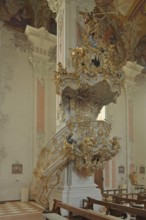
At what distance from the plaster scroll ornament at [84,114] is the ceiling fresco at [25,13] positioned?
5.35 m

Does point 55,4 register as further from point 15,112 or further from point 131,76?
point 131,76

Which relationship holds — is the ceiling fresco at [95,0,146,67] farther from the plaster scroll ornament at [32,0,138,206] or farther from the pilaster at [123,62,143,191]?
the plaster scroll ornament at [32,0,138,206]

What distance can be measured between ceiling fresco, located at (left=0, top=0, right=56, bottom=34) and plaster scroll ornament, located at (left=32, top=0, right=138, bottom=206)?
5.35 m

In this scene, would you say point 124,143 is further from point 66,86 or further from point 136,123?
point 66,86

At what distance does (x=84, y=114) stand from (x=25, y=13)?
7.02 metres

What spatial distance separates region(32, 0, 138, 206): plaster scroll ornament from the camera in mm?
7312

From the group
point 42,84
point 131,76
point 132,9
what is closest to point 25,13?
point 42,84

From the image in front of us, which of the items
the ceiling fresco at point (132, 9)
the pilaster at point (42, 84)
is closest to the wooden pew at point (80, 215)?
the pilaster at point (42, 84)

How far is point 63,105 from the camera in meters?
8.00

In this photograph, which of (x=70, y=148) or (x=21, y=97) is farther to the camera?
(x=21, y=97)

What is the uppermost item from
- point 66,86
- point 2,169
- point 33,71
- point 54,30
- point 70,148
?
point 54,30

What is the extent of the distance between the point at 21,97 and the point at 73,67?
16.2 ft

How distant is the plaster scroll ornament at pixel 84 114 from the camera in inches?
288

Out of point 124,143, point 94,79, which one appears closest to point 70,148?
point 94,79
